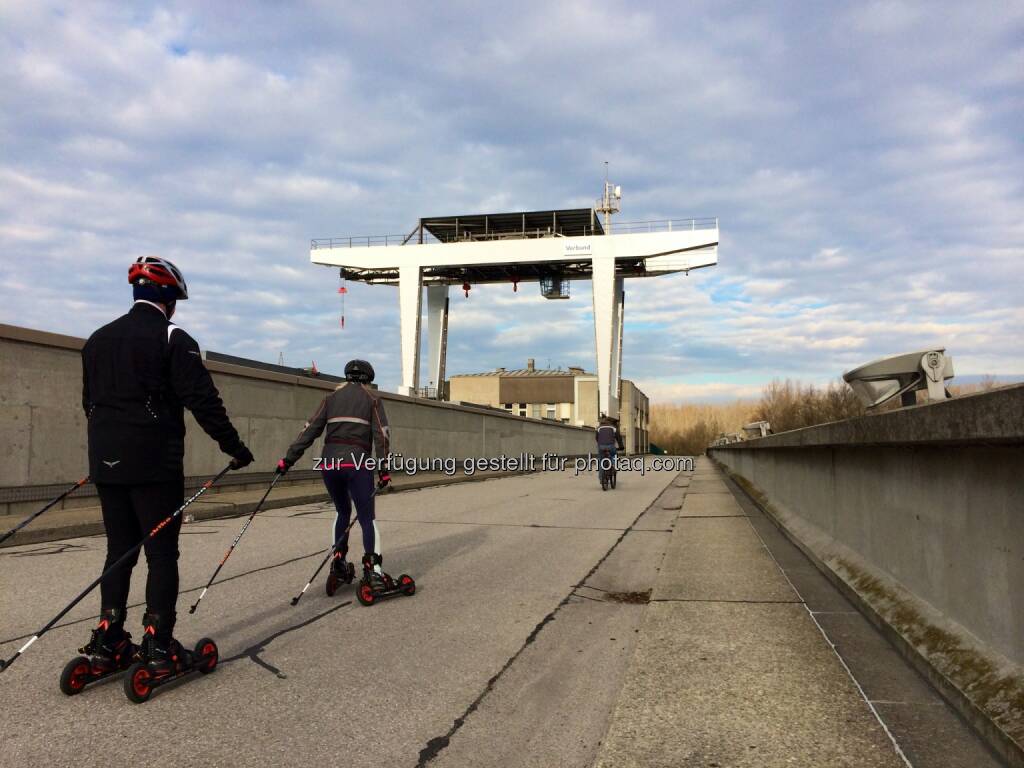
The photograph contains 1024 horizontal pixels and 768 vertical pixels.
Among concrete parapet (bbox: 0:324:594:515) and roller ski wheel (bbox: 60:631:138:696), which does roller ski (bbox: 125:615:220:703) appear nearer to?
roller ski wheel (bbox: 60:631:138:696)

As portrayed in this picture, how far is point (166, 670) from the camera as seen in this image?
377 cm

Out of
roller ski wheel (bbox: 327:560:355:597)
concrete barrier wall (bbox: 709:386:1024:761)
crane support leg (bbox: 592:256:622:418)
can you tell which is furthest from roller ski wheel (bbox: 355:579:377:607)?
crane support leg (bbox: 592:256:622:418)

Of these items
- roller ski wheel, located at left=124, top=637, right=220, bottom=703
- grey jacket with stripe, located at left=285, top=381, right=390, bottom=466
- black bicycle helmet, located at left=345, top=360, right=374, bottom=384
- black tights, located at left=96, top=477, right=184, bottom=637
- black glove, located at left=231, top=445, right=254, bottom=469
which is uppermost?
black bicycle helmet, located at left=345, top=360, right=374, bottom=384

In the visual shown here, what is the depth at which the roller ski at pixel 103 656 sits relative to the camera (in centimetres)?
373

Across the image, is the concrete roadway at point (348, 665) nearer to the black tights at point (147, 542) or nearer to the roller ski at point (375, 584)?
the roller ski at point (375, 584)

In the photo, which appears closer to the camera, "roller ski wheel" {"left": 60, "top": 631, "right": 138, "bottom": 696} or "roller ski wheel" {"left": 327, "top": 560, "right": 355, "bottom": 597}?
"roller ski wheel" {"left": 60, "top": 631, "right": 138, "bottom": 696}

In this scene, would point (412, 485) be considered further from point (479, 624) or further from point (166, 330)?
point (166, 330)

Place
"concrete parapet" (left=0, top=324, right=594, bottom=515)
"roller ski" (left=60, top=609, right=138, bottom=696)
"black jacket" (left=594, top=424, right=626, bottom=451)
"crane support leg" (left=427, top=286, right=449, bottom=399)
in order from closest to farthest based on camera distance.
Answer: "roller ski" (left=60, top=609, right=138, bottom=696)
"concrete parapet" (left=0, top=324, right=594, bottom=515)
"black jacket" (left=594, top=424, right=626, bottom=451)
"crane support leg" (left=427, top=286, right=449, bottom=399)

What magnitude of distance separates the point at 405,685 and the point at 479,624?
4.44 feet

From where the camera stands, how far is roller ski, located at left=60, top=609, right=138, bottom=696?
12.3 ft

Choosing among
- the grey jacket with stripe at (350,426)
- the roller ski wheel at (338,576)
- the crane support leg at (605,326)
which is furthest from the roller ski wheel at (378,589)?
the crane support leg at (605,326)

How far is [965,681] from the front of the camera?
10.5ft

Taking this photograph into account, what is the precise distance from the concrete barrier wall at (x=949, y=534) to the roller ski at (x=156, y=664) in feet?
12.2

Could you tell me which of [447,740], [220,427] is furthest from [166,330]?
[447,740]
